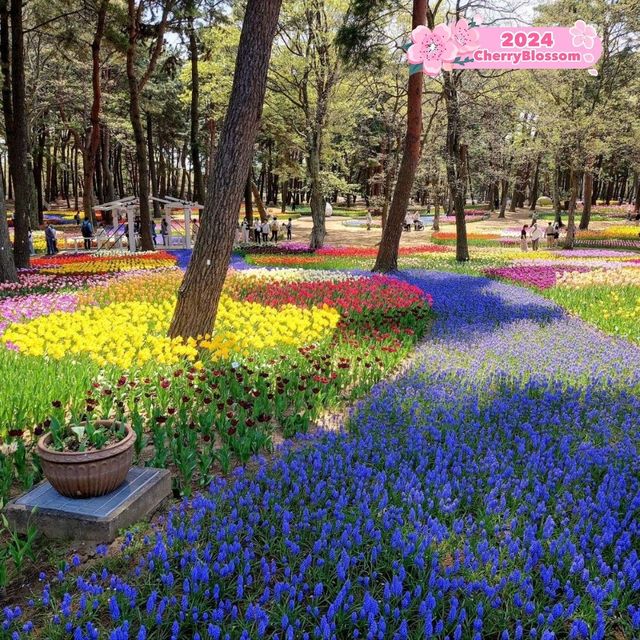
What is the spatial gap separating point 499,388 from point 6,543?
4719 millimetres

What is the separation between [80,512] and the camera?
3.40 m

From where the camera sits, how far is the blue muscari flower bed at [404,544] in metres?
2.58

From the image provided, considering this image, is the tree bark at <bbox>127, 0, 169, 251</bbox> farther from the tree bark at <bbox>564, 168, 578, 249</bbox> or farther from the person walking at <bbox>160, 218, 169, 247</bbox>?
the tree bark at <bbox>564, 168, 578, 249</bbox>

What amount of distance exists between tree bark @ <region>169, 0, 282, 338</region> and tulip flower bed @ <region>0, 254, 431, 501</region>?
44cm

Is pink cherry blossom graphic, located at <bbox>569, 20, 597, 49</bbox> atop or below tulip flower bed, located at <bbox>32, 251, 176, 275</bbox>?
atop

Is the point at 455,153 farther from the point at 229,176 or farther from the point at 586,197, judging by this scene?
the point at 586,197

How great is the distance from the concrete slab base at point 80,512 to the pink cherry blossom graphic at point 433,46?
12.9 m

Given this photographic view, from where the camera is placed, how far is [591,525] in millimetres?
3289

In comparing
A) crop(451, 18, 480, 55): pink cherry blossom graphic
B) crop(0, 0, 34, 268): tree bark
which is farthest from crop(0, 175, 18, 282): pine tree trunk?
crop(451, 18, 480, 55): pink cherry blossom graphic

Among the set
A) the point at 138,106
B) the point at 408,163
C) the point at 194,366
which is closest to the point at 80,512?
the point at 194,366

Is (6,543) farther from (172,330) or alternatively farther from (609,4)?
(609,4)

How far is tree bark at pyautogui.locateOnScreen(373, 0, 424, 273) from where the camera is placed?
49.0ft

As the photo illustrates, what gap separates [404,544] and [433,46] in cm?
1348

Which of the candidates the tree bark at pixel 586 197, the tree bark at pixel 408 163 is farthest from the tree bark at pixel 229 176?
the tree bark at pixel 586 197
